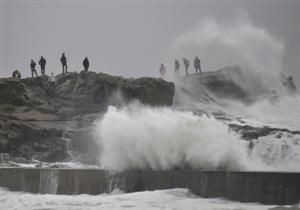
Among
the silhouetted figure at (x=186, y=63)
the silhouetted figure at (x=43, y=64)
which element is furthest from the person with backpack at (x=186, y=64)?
the silhouetted figure at (x=43, y=64)

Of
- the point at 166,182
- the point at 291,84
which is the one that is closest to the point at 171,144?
the point at 166,182

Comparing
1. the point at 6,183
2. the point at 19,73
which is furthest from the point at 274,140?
the point at 19,73

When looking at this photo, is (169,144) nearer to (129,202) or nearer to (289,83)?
(129,202)

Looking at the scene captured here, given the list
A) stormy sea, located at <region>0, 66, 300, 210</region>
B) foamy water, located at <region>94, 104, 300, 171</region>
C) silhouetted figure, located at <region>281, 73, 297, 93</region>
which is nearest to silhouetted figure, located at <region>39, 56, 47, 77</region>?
stormy sea, located at <region>0, 66, 300, 210</region>

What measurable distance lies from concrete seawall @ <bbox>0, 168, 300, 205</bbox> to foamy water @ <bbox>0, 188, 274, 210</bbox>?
280 mm

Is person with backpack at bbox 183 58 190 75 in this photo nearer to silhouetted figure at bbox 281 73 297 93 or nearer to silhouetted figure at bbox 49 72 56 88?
silhouetted figure at bbox 281 73 297 93

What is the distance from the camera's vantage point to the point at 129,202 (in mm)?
9453

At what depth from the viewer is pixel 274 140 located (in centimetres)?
2128

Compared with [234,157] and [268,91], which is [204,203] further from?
[268,91]

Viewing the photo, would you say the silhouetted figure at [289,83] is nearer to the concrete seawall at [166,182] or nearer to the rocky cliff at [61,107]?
the rocky cliff at [61,107]

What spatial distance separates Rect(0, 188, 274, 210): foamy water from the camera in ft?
29.1

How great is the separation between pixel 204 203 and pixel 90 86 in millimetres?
19211

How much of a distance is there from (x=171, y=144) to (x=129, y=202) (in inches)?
134

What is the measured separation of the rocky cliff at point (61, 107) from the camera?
2252 centimetres
